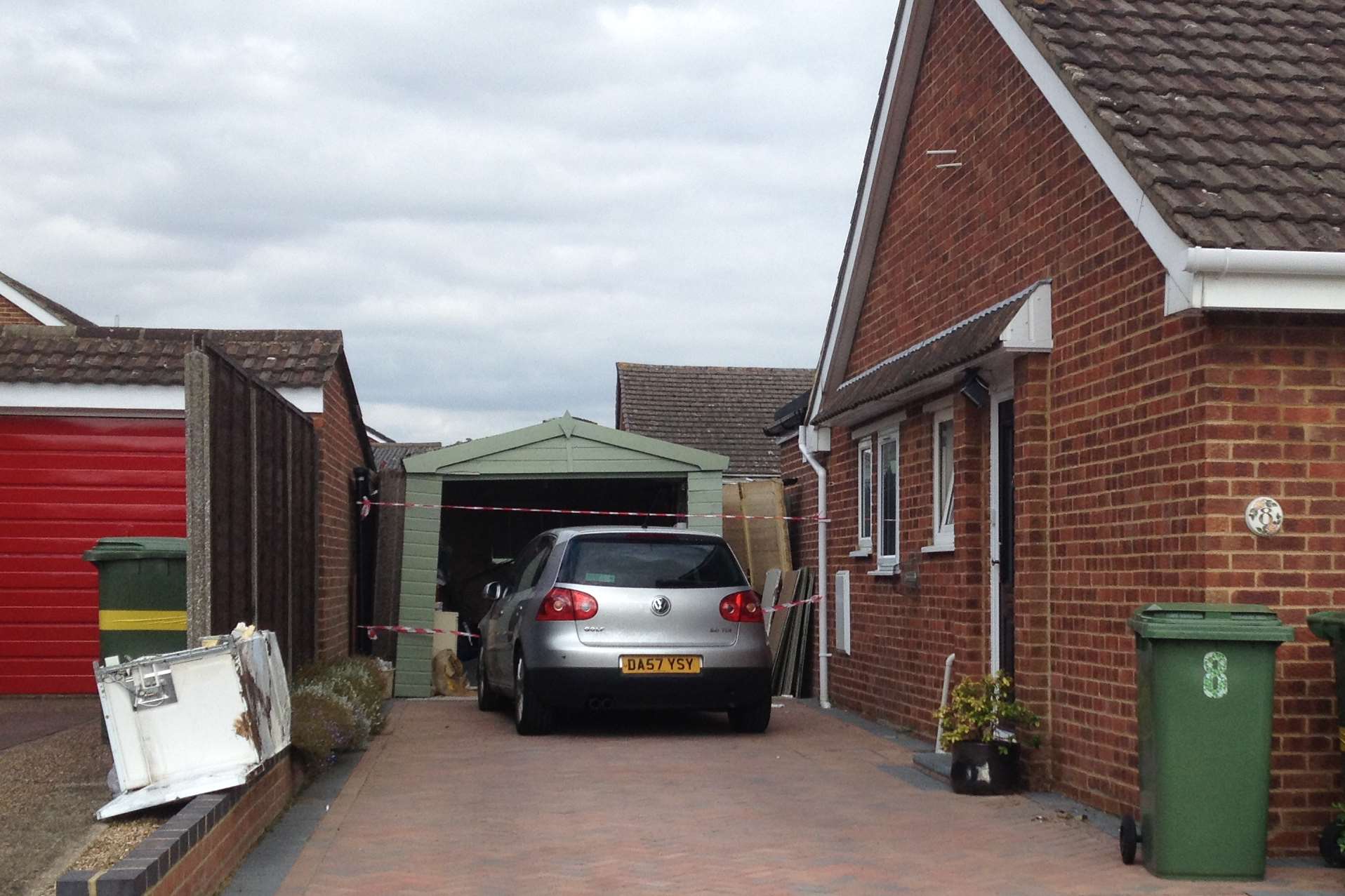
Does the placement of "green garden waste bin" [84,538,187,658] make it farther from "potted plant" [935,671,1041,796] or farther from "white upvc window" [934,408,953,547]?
"white upvc window" [934,408,953,547]

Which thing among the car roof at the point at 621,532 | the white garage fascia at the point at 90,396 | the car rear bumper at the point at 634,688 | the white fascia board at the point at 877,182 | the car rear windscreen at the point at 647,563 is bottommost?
the car rear bumper at the point at 634,688

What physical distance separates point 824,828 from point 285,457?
5.06 m

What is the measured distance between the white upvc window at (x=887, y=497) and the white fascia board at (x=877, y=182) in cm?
145

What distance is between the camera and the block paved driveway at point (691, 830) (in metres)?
6.82

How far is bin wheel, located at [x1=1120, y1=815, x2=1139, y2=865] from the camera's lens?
23.1 feet

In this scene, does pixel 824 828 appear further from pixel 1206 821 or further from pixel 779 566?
pixel 779 566

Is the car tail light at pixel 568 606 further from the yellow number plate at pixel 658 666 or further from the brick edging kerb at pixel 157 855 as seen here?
the brick edging kerb at pixel 157 855

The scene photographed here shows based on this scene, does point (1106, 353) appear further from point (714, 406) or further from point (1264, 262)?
point (714, 406)

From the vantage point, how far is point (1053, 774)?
9188 mm

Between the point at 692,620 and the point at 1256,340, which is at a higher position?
the point at 1256,340

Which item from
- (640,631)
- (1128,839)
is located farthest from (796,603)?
(1128,839)

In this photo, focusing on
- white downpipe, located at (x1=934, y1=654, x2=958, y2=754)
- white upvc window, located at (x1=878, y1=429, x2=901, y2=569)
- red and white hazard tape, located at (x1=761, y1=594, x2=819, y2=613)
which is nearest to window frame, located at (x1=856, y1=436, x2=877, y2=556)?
white upvc window, located at (x1=878, y1=429, x2=901, y2=569)

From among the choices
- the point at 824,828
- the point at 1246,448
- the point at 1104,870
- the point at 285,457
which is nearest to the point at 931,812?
the point at 824,828

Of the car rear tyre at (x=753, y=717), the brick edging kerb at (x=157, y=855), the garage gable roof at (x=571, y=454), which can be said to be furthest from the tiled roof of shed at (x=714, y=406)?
the brick edging kerb at (x=157, y=855)
